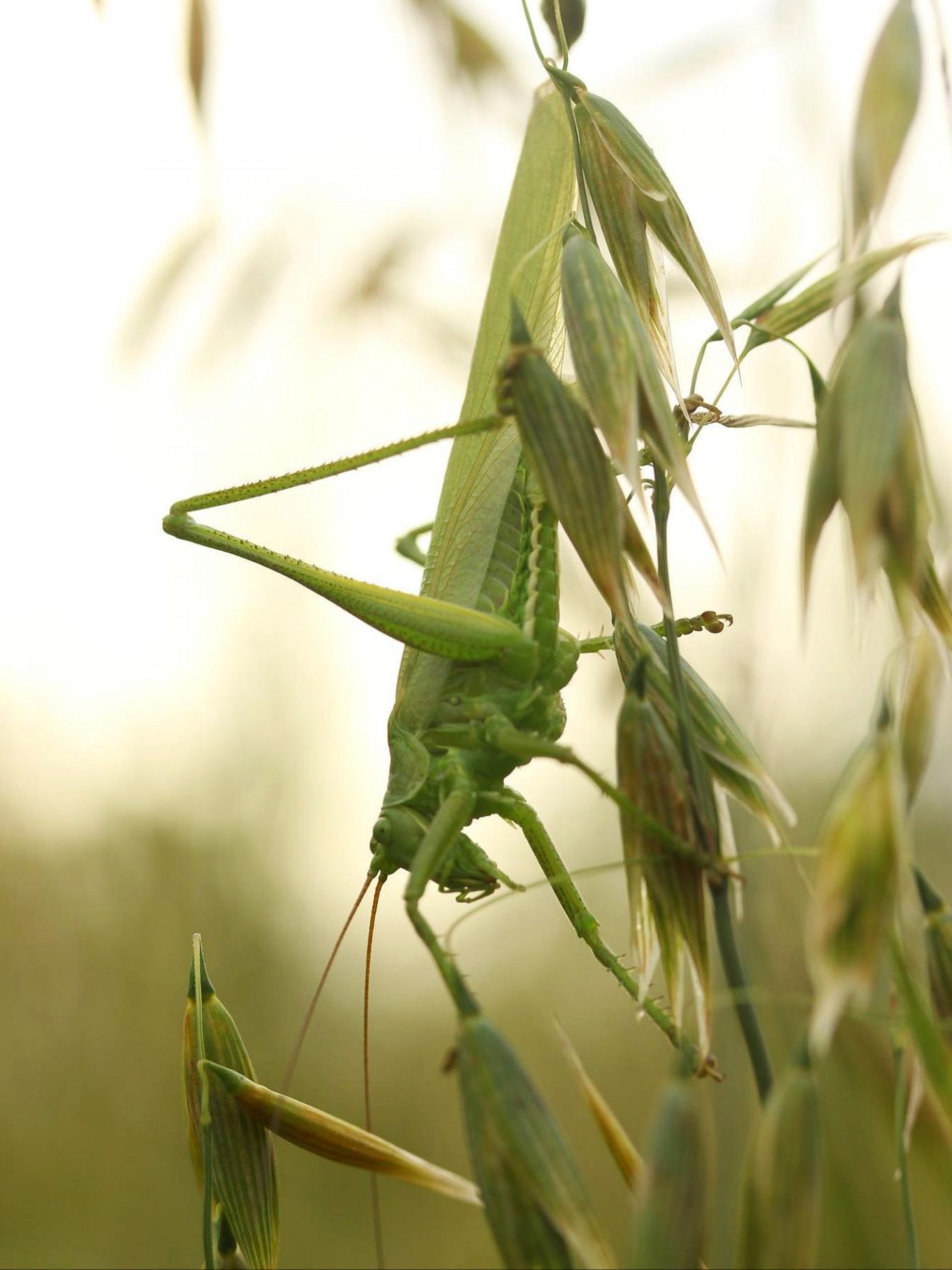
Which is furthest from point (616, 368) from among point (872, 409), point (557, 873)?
point (557, 873)

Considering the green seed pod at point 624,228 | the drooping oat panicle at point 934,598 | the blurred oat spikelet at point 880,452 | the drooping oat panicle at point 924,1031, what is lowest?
the drooping oat panicle at point 924,1031

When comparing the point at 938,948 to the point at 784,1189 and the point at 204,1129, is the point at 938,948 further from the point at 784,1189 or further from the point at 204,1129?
the point at 204,1129

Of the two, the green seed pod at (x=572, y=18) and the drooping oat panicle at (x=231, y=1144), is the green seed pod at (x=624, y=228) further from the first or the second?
the drooping oat panicle at (x=231, y=1144)

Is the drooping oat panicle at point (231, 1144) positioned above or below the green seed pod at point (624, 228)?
below

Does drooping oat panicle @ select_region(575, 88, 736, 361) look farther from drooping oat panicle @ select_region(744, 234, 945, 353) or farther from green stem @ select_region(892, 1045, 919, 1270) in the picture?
green stem @ select_region(892, 1045, 919, 1270)

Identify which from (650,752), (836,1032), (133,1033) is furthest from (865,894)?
(133,1033)

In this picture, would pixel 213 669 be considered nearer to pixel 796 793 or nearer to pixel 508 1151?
pixel 796 793

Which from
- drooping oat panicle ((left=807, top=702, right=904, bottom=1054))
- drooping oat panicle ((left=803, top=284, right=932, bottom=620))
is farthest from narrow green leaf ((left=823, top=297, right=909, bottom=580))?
drooping oat panicle ((left=807, top=702, right=904, bottom=1054))

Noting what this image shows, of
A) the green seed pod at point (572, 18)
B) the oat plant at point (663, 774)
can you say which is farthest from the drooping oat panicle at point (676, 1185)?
the green seed pod at point (572, 18)
